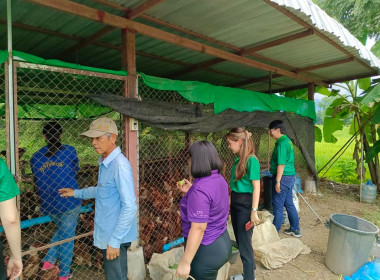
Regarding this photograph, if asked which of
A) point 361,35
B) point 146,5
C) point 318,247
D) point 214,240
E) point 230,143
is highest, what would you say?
point 361,35

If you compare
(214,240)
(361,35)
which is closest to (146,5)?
(214,240)

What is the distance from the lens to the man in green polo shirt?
4.20m

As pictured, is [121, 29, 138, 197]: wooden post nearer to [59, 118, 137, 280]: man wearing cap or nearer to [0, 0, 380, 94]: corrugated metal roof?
[0, 0, 380, 94]: corrugated metal roof

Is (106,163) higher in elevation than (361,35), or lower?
lower

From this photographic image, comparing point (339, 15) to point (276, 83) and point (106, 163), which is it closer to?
point (276, 83)

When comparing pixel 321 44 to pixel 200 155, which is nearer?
pixel 200 155

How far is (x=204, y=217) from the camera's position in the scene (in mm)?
1817

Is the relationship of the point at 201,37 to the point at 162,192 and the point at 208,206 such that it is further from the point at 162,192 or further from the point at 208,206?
the point at 208,206

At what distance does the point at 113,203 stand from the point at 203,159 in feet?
3.01

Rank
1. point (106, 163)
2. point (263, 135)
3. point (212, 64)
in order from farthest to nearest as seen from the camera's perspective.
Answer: point (263, 135) → point (212, 64) → point (106, 163)

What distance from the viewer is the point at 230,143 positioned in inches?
113

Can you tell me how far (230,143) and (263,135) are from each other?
4.14m

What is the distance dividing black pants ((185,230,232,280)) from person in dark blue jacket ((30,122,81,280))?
189 cm

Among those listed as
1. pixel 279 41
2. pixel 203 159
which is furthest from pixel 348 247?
pixel 279 41
